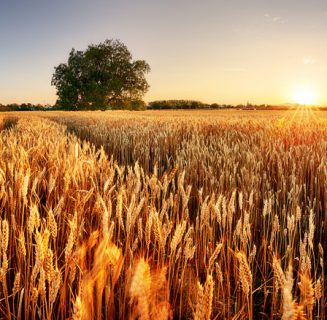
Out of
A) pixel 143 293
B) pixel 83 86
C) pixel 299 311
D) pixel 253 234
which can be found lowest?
pixel 253 234

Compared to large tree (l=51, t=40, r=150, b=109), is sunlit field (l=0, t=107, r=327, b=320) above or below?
below

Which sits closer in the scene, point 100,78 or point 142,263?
point 142,263

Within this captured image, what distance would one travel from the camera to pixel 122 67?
1598 inches

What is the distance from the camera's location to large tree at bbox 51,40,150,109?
39281 mm

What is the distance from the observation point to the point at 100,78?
4156cm

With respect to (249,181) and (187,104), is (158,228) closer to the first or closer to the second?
(249,181)

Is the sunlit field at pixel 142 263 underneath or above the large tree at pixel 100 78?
underneath

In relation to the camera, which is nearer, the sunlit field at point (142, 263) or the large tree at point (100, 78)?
the sunlit field at point (142, 263)

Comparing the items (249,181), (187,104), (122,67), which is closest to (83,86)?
(122,67)

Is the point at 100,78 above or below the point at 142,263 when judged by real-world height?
above

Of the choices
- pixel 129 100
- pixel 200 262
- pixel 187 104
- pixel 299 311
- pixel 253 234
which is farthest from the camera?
pixel 187 104

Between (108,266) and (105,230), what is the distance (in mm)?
222

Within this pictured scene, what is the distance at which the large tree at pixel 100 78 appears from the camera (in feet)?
129

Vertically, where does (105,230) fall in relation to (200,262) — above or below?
above
